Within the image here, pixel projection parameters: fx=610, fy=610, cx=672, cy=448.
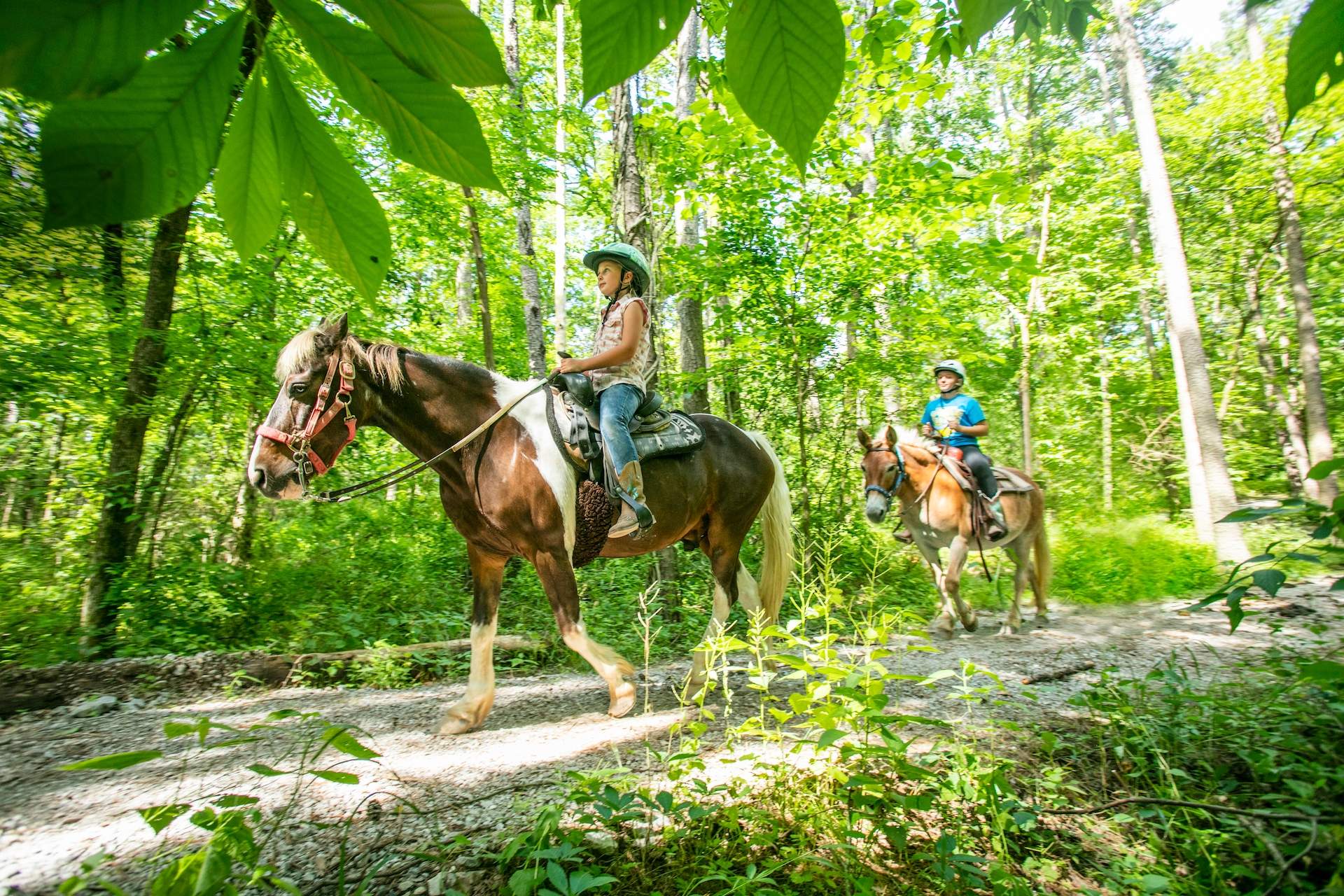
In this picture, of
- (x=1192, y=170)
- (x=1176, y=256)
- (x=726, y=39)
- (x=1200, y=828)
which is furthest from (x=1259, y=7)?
(x=1192, y=170)

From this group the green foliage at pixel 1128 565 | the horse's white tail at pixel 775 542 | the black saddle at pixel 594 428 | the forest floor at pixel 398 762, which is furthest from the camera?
the green foliage at pixel 1128 565

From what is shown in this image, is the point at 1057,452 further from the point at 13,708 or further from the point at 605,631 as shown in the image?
the point at 13,708

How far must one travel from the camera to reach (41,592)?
5266 millimetres

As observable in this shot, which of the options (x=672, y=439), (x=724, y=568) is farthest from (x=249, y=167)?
(x=724, y=568)

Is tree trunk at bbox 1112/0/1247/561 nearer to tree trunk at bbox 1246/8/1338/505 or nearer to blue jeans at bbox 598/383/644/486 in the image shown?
tree trunk at bbox 1246/8/1338/505

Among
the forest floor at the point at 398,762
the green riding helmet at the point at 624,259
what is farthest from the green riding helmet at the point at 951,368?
the green riding helmet at the point at 624,259

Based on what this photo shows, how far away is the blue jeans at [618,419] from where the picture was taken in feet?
11.7

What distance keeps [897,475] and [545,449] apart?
14.7 ft

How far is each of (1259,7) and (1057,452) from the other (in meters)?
20.7

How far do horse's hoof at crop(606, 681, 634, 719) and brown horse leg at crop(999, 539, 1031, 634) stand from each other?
16.1 ft

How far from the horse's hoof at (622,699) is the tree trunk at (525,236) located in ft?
17.5

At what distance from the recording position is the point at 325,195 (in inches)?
26.3

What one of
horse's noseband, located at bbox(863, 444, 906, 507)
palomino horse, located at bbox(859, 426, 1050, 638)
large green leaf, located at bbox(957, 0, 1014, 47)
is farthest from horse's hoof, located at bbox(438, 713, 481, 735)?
horse's noseband, located at bbox(863, 444, 906, 507)

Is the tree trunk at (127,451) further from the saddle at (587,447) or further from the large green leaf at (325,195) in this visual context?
the large green leaf at (325,195)
